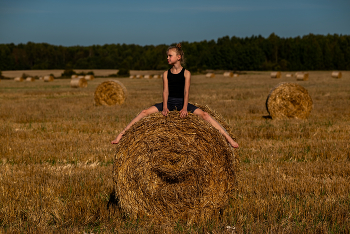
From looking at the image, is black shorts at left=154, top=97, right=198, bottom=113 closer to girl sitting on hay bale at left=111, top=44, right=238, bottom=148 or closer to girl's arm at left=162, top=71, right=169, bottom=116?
girl sitting on hay bale at left=111, top=44, right=238, bottom=148

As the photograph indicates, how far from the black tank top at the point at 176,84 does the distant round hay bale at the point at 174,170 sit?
479mm

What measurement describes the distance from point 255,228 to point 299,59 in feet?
352

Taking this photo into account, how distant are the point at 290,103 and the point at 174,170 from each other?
1124cm

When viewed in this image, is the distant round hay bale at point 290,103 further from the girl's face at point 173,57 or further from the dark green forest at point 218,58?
the dark green forest at point 218,58

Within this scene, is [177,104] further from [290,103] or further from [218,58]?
[218,58]

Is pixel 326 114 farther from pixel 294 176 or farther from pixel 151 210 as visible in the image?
pixel 151 210

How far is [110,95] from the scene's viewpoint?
21.0m

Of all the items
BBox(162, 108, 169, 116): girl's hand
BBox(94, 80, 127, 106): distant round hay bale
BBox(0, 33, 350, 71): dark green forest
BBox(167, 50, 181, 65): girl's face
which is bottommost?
BBox(94, 80, 127, 106): distant round hay bale

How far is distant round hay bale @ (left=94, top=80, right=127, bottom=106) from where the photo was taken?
20875 millimetres

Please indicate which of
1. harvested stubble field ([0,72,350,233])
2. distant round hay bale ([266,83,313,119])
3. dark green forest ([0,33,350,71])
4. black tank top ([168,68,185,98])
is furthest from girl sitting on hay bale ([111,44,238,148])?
dark green forest ([0,33,350,71])

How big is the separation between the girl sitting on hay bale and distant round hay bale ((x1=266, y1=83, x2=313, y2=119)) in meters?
10.3

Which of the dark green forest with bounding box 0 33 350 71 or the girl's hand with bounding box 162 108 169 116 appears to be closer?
the girl's hand with bounding box 162 108 169 116

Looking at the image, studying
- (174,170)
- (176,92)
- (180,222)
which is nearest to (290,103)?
(176,92)

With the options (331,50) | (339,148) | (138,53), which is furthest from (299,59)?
(339,148)
